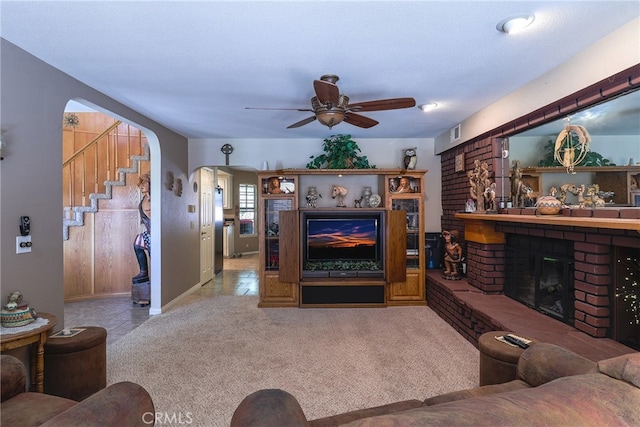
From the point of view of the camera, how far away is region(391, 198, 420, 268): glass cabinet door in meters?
4.70

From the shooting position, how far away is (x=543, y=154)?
2.90 m

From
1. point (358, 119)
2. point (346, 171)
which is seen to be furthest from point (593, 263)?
point (346, 171)

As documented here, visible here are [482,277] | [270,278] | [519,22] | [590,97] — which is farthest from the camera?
[270,278]

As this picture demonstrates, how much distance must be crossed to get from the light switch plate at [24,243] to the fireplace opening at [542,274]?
4017mm

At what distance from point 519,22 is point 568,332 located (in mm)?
2214

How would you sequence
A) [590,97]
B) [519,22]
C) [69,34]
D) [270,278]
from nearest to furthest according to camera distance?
[519,22] < [69,34] < [590,97] < [270,278]

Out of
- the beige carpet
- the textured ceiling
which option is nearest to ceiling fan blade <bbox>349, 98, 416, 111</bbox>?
the textured ceiling

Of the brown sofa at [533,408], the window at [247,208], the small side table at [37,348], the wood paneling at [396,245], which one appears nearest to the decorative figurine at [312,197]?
the wood paneling at [396,245]

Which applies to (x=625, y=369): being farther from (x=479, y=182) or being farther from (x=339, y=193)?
(x=339, y=193)

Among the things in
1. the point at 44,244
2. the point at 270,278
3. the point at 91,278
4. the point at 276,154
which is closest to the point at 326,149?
the point at 276,154

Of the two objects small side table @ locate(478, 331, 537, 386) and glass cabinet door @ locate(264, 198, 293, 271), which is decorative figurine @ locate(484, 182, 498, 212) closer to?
small side table @ locate(478, 331, 537, 386)

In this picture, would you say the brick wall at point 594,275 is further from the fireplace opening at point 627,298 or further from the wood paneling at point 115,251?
the wood paneling at point 115,251

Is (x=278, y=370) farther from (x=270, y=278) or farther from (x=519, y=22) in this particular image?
(x=519, y=22)

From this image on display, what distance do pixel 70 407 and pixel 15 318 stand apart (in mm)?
958
